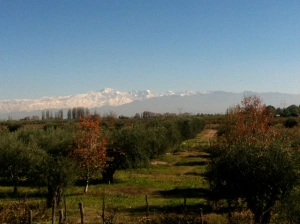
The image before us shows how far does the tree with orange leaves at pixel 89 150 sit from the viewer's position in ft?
118

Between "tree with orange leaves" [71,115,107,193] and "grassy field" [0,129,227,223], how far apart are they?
2271 mm

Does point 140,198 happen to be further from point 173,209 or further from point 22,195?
point 22,195

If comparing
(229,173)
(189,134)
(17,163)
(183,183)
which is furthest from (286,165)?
(189,134)

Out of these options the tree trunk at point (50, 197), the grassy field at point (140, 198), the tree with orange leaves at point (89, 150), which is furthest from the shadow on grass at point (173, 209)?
the tree with orange leaves at point (89, 150)

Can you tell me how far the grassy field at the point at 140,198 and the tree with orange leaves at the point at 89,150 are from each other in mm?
2271

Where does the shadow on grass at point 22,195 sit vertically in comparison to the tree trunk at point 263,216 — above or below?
below

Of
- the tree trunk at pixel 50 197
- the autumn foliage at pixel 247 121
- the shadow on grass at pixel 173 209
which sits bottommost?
the shadow on grass at pixel 173 209

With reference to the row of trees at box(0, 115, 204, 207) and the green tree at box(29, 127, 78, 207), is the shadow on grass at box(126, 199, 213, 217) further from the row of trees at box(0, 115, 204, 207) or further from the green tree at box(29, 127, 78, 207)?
the row of trees at box(0, 115, 204, 207)

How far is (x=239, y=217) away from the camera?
2225 centimetres

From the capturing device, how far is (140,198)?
32.4 metres

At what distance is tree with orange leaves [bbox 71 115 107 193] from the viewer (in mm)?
36031

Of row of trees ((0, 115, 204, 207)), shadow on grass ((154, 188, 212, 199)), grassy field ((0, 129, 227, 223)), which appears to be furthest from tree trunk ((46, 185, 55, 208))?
shadow on grass ((154, 188, 212, 199))

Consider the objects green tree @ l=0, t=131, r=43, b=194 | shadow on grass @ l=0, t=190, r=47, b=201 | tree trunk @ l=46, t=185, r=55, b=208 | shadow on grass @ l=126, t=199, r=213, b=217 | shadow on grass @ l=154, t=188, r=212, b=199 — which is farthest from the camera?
green tree @ l=0, t=131, r=43, b=194

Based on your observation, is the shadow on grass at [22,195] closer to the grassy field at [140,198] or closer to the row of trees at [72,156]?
the grassy field at [140,198]
